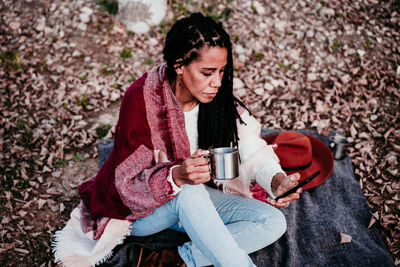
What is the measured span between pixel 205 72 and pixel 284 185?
3.69ft

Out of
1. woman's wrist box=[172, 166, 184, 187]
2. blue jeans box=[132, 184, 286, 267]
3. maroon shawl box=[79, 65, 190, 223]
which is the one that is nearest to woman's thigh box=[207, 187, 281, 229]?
blue jeans box=[132, 184, 286, 267]

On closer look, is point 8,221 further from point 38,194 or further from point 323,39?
point 323,39

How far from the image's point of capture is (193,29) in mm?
2494

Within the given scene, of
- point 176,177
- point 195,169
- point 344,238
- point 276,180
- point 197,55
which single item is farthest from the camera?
point 344,238

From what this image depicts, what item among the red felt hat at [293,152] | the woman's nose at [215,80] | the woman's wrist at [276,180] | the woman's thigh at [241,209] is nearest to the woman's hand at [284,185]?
the woman's wrist at [276,180]

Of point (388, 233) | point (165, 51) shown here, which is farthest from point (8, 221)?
point (388, 233)

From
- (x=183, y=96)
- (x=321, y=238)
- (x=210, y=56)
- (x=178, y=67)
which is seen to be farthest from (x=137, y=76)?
(x=321, y=238)

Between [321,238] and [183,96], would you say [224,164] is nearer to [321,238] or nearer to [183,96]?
[183,96]

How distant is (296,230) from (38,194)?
10.2 feet

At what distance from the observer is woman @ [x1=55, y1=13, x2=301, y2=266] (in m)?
2.45

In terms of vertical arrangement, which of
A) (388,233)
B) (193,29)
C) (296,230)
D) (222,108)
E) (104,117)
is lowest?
(388,233)

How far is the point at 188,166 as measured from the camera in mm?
2223

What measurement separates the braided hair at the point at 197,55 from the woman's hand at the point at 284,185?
54 cm

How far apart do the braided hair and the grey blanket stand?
42.8 inches
